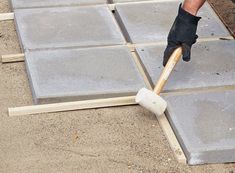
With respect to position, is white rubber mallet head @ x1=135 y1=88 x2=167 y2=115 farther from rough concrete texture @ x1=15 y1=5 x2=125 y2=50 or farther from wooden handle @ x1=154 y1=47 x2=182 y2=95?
rough concrete texture @ x1=15 y1=5 x2=125 y2=50

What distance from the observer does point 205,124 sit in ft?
13.0

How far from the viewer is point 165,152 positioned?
383 cm

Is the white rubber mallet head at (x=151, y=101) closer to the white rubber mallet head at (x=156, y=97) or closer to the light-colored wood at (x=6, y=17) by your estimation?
the white rubber mallet head at (x=156, y=97)

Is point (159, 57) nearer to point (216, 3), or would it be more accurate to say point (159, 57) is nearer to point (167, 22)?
point (167, 22)

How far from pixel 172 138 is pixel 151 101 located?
30cm

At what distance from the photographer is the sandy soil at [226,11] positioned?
5441mm

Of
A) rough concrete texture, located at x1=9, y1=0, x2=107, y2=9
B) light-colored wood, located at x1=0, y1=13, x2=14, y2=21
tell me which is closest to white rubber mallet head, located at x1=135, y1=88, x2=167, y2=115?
rough concrete texture, located at x1=9, y1=0, x2=107, y2=9

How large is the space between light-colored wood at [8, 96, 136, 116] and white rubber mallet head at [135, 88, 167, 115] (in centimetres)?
28

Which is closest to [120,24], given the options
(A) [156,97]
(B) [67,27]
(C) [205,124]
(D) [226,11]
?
(B) [67,27]

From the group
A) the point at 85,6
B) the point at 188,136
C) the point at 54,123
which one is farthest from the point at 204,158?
the point at 85,6

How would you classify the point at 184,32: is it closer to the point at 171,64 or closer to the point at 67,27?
the point at 171,64

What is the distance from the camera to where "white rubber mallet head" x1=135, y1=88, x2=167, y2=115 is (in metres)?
3.94

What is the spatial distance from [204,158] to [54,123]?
1.13m

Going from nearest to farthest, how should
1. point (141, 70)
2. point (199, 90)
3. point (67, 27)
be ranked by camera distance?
point (199, 90) < point (141, 70) < point (67, 27)
